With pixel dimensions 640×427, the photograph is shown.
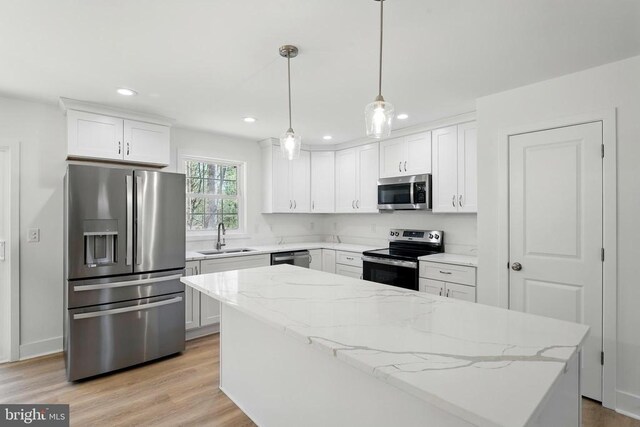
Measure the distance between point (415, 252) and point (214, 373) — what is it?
2428 mm

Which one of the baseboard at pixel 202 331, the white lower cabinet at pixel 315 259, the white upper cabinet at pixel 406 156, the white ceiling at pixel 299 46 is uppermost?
the white ceiling at pixel 299 46

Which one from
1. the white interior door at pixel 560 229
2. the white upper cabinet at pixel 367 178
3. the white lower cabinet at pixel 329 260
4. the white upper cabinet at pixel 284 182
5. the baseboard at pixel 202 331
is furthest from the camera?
the white upper cabinet at pixel 284 182

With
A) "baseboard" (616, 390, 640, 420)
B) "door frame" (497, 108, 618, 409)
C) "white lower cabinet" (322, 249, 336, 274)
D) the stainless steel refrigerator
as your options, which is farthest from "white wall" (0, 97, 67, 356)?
"baseboard" (616, 390, 640, 420)

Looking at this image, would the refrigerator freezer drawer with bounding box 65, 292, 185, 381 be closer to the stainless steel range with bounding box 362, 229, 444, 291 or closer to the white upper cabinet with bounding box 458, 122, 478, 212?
the stainless steel range with bounding box 362, 229, 444, 291

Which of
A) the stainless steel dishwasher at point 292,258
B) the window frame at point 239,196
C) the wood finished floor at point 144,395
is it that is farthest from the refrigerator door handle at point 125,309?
the stainless steel dishwasher at point 292,258

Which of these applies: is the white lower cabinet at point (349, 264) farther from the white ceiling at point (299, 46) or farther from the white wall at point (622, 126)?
the white wall at point (622, 126)

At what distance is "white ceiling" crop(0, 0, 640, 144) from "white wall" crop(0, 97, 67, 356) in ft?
0.91

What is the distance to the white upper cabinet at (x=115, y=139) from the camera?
299 centimetres

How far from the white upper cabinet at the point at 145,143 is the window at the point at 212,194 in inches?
21.0

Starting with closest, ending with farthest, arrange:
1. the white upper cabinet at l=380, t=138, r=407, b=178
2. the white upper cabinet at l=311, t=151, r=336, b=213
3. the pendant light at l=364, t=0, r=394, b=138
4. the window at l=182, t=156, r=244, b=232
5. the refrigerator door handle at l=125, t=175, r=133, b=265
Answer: the pendant light at l=364, t=0, r=394, b=138 → the refrigerator door handle at l=125, t=175, r=133, b=265 → the white upper cabinet at l=380, t=138, r=407, b=178 → the window at l=182, t=156, r=244, b=232 → the white upper cabinet at l=311, t=151, r=336, b=213

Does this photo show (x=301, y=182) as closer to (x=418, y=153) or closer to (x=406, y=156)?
(x=406, y=156)

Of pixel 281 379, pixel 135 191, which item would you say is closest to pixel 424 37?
pixel 281 379

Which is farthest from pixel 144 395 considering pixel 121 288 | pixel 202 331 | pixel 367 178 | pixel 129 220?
pixel 367 178

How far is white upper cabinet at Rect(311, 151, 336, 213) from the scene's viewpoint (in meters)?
4.87
